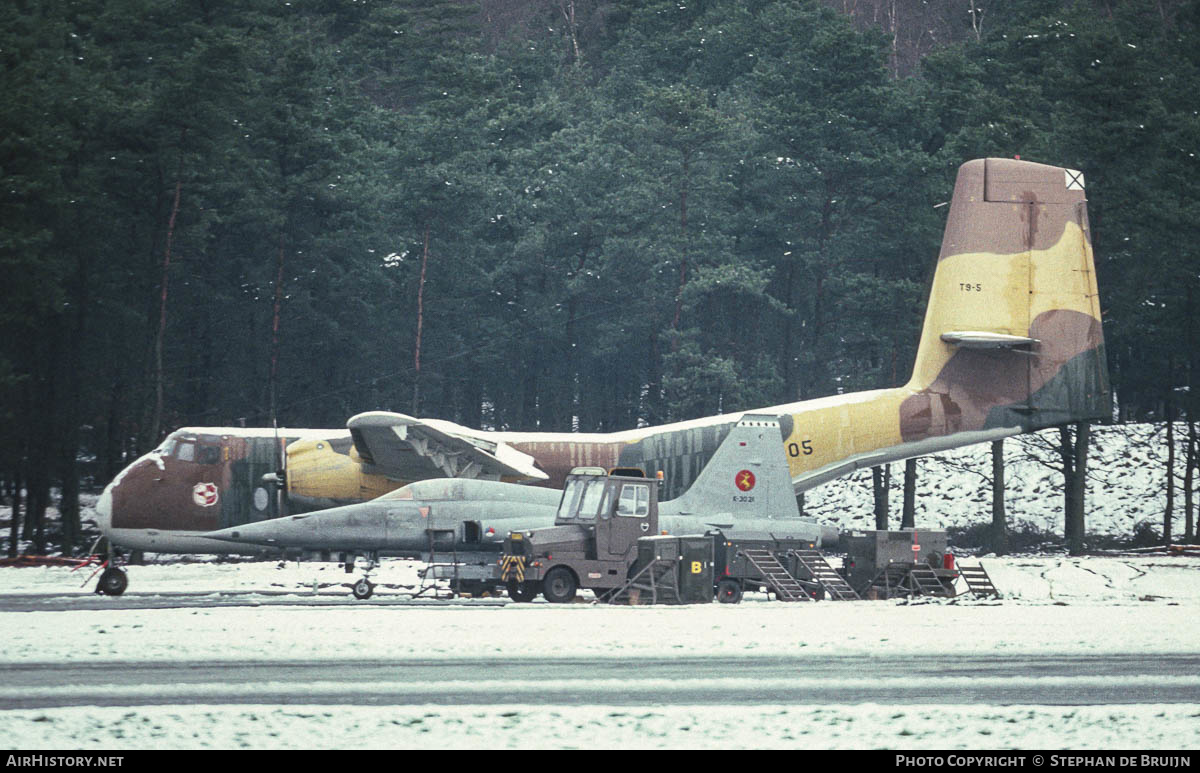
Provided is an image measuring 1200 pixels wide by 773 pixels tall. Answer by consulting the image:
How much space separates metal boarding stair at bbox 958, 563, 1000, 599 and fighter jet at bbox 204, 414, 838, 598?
9.60 ft

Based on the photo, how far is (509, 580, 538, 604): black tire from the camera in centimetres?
2700

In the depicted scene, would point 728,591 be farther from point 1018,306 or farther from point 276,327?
point 276,327

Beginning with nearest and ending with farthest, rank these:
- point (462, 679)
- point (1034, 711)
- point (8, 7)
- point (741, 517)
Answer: point (1034, 711), point (462, 679), point (741, 517), point (8, 7)

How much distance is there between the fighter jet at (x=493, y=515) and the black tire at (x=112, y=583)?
2158mm

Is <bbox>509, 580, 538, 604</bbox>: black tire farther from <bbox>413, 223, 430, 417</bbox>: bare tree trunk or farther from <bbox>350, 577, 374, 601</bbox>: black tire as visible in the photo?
<bbox>413, 223, 430, 417</bbox>: bare tree trunk

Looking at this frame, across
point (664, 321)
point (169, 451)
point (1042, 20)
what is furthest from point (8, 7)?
point (1042, 20)

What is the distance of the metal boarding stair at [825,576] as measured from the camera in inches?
1112

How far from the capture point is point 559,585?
27.0 metres

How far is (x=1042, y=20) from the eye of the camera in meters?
69.1

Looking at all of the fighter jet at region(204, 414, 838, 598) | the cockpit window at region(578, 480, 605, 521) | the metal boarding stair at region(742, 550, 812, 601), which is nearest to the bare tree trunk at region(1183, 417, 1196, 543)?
the fighter jet at region(204, 414, 838, 598)

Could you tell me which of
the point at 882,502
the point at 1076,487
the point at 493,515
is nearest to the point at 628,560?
the point at 493,515

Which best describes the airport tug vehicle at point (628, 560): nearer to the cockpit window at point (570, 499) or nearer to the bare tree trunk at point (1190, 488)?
the cockpit window at point (570, 499)

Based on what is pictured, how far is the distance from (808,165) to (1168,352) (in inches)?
716
